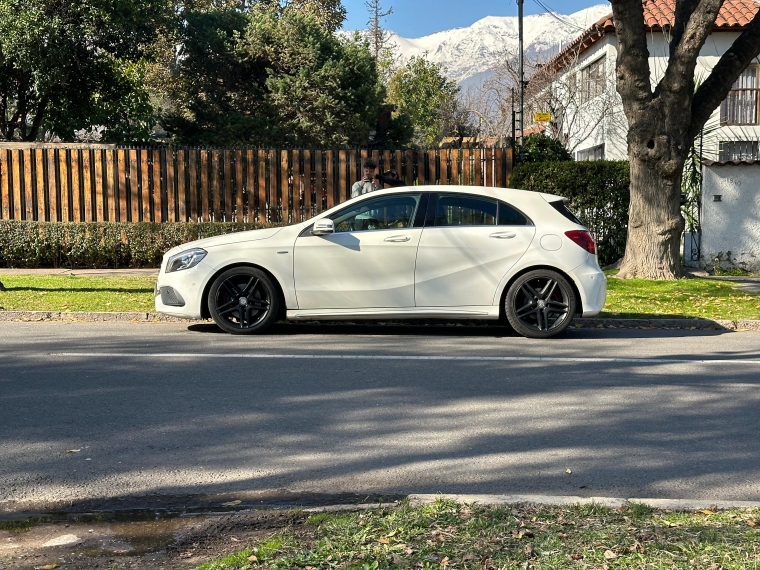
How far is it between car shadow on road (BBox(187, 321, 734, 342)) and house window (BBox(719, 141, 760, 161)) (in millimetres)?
23354

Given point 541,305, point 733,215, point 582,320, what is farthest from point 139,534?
point 733,215

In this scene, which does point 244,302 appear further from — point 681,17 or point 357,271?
point 681,17

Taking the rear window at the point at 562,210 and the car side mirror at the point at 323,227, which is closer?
the car side mirror at the point at 323,227

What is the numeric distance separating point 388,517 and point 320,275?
594 centimetres

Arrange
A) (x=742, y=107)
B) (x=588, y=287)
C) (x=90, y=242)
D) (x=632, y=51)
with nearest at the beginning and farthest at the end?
1. (x=588, y=287)
2. (x=632, y=51)
3. (x=90, y=242)
4. (x=742, y=107)

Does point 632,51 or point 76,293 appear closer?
point 76,293

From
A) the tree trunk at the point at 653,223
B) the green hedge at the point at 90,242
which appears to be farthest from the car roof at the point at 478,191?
the green hedge at the point at 90,242

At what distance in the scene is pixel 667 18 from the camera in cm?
3106

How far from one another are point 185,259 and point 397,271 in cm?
226

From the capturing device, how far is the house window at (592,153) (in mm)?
35188

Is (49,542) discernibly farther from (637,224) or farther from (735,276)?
(735,276)

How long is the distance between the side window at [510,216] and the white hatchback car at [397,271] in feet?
0.05

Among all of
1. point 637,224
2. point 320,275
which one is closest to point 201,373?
point 320,275

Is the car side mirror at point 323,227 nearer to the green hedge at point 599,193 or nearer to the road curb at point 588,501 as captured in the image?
the road curb at point 588,501
